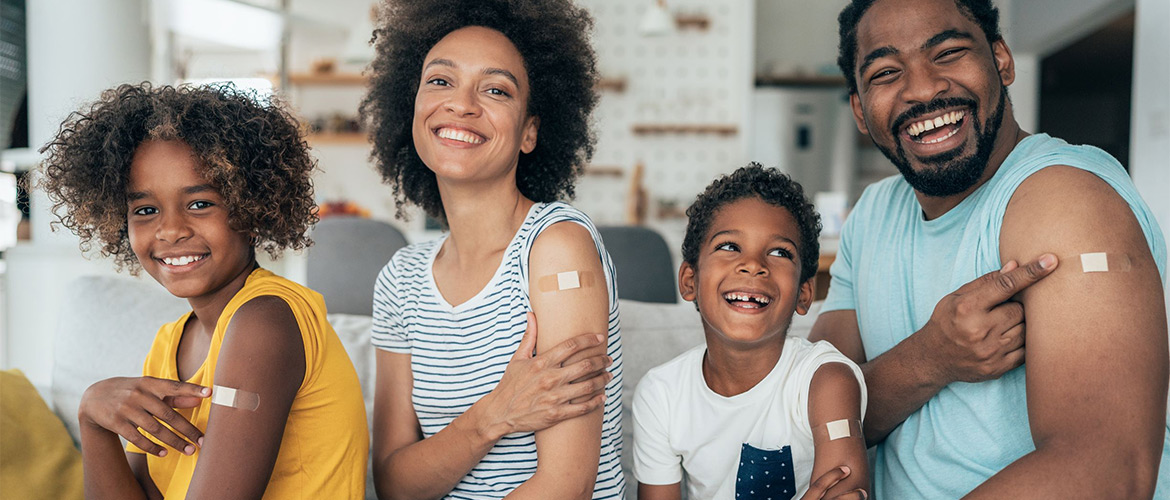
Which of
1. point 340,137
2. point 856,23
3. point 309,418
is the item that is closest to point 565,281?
point 309,418

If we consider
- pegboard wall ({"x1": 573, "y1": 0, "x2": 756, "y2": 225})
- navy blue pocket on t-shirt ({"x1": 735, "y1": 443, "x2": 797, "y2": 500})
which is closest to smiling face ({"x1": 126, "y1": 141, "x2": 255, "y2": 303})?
navy blue pocket on t-shirt ({"x1": 735, "y1": 443, "x2": 797, "y2": 500})

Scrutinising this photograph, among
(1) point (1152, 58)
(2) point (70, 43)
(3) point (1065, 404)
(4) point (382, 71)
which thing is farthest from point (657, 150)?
(3) point (1065, 404)

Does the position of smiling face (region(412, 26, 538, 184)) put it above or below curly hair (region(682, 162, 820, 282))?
above

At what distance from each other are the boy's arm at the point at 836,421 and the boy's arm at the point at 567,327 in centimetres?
32

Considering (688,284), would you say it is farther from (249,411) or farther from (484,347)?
(249,411)

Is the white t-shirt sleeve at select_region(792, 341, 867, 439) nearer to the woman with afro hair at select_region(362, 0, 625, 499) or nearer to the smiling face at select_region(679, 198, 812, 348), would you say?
the smiling face at select_region(679, 198, 812, 348)

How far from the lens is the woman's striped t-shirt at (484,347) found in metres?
1.27

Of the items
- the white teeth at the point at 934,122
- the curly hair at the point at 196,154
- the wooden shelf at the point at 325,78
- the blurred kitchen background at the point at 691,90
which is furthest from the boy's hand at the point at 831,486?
the wooden shelf at the point at 325,78

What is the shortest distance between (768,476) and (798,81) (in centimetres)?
523

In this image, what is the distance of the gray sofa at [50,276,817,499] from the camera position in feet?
5.73

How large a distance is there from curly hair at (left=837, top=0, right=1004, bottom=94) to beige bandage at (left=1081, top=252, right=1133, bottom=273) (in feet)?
1.40

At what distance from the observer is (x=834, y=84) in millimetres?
6098

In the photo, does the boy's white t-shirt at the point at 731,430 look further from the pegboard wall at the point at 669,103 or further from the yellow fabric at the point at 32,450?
the pegboard wall at the point at 669,103

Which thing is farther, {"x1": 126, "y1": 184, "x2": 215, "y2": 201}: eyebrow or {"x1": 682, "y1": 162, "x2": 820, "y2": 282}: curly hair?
{"x1": 682, "y1": 162, "x2": 820, "y2": 282}: curly hair
